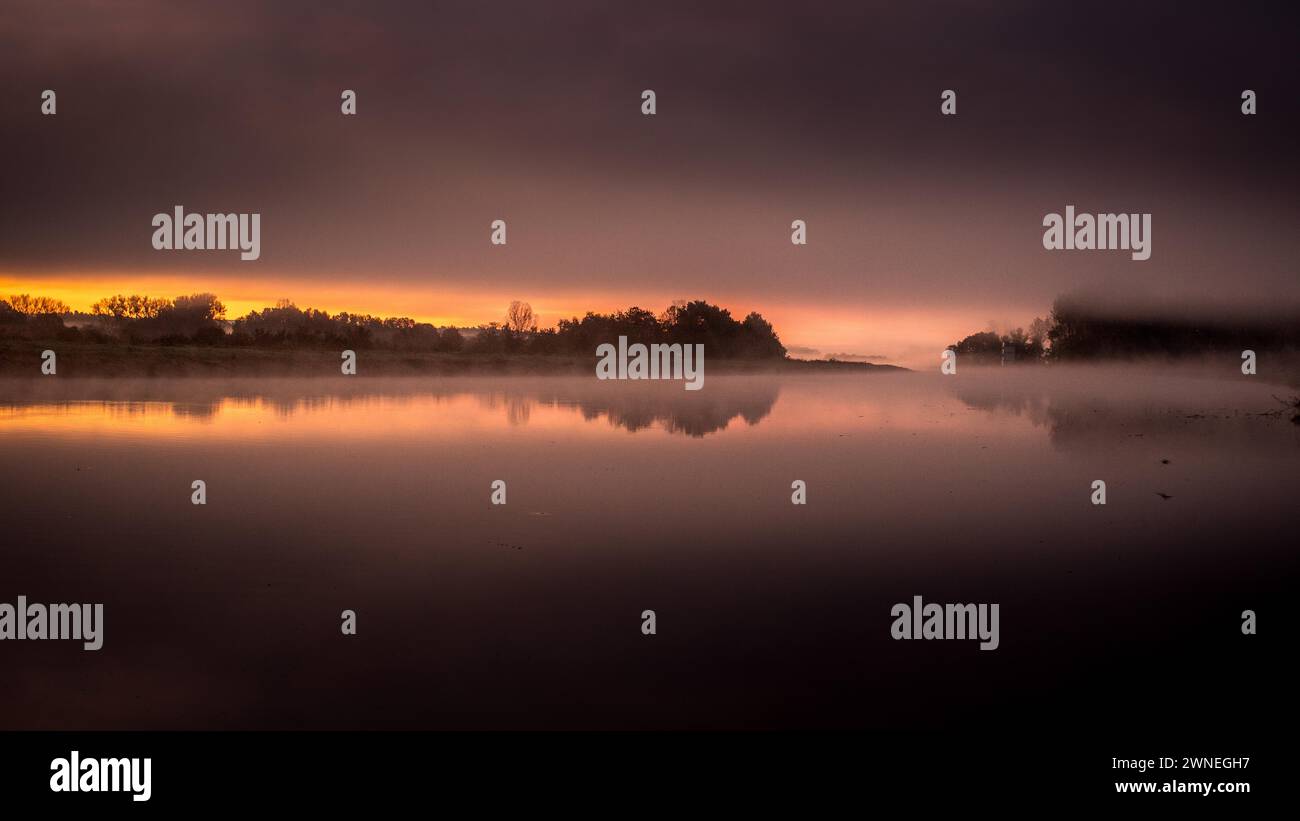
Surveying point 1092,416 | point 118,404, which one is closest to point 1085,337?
point 1092,416

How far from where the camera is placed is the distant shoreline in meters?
54.2

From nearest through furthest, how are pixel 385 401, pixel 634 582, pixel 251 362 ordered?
pixel 634 582 → pixel 385 401 → pixel 251 362

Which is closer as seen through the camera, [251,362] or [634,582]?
[634,582]

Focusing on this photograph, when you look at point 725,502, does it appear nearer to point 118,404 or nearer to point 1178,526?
point 1178,526

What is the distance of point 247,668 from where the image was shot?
6.80 m

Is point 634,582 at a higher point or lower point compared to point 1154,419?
lower

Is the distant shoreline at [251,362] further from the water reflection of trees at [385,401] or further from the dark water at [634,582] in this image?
the dark water at [634,582]

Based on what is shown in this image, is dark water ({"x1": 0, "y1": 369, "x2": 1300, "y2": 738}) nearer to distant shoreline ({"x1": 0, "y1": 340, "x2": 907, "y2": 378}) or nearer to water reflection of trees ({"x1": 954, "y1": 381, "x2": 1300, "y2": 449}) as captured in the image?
water reflection of trees ({"x1": 954, "y1": 381, "x2": 1300, "y2": 449})

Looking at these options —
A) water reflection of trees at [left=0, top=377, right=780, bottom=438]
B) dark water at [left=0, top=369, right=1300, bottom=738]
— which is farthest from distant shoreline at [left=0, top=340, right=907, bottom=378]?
dark water at [left=0, top=369, right=1300, bottom=738]

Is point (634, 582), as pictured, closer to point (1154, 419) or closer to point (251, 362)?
point (1154, 419)

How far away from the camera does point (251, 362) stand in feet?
210

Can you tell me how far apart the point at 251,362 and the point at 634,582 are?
61.1 m

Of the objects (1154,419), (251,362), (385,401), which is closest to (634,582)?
(1154,419)

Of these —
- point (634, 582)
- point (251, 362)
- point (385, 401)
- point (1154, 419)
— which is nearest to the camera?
point (634, 582)
